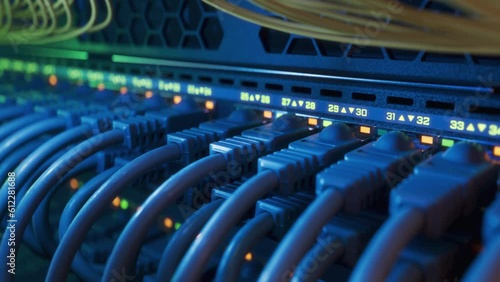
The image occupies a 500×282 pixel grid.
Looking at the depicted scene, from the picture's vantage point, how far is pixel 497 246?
37 cm

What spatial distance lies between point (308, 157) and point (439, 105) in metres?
0.19

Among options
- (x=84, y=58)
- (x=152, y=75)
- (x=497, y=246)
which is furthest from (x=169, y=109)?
(x=497, y=246)

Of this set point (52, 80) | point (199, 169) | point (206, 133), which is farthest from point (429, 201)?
point (52, 80)

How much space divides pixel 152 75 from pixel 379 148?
1.75ft

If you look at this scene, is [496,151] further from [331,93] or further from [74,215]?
[74,215]

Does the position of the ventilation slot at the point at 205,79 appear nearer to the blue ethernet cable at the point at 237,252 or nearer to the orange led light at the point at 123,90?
the orange led light at the point at 123,90

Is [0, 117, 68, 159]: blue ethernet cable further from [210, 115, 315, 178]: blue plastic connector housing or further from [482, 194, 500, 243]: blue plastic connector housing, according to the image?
[482, 194, 500, 243]: blue plastic connector housing

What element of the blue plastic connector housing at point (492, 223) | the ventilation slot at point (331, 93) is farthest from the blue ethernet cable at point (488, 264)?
the ventilation slot at point (331, 93)

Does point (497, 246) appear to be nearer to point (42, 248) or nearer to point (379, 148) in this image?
point (379, 148)

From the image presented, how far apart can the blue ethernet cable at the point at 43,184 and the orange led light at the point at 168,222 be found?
0.48 feet

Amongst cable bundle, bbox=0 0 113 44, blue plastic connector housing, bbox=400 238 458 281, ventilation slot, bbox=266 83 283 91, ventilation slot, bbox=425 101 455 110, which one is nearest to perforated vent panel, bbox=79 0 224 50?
cable bundle, bbox=0 0 113 44

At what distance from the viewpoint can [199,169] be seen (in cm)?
59

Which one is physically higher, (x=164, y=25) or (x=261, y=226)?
(x=164, y=25)

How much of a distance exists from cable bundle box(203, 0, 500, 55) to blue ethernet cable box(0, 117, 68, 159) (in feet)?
1.17
